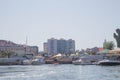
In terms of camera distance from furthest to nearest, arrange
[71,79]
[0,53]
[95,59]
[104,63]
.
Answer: [0,53] < [95,59] < [104,63] < [71,79]

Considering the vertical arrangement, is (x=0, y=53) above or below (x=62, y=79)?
above

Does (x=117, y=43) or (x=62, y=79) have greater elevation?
(x=117, y=43)

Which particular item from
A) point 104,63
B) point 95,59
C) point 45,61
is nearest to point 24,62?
point 45,61

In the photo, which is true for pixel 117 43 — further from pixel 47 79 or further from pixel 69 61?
pixel 47 79

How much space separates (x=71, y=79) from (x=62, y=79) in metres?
1.40

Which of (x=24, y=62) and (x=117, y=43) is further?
(x=117, y=43)

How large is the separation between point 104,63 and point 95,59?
89.4 ft

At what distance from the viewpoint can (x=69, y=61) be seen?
150 metres

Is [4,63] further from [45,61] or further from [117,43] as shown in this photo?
[117,43]

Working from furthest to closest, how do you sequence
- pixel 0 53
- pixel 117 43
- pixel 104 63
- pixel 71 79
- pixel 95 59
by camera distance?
1. pixel 0 53
2. pixel 117 43
3. pixel 95 59
4. pixel 104 63
5. pixel 71 79

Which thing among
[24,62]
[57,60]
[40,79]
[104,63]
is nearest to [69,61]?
[57,60]

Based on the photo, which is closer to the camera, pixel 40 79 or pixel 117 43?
pixel 40 79

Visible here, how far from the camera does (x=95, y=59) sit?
473ft

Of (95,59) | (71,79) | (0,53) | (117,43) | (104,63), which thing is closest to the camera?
(71,79)
